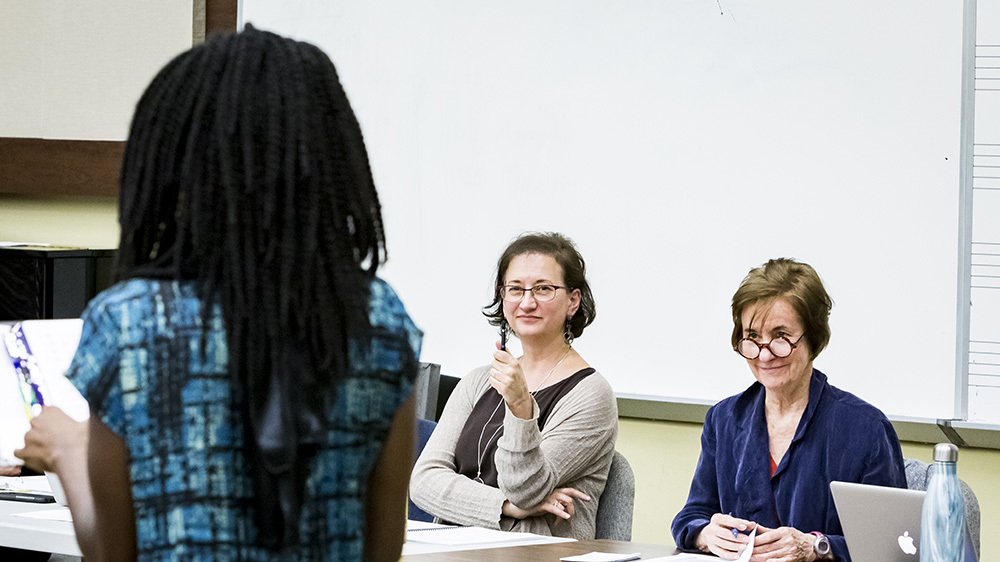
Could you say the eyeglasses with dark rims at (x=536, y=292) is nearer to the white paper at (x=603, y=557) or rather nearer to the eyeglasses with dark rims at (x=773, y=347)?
the eyeglasses with dark rims at (x=773, y=347)

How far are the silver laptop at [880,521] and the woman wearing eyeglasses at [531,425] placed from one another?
0.80 meters

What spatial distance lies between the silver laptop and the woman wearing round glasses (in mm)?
→ 317

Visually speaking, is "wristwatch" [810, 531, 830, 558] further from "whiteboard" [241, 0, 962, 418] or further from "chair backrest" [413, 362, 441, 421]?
"chair backrest" [413, 362, 441, 421]

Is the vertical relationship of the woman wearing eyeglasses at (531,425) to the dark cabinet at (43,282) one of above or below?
below

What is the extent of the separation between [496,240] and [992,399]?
1588 mm

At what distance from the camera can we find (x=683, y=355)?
3.51 metres

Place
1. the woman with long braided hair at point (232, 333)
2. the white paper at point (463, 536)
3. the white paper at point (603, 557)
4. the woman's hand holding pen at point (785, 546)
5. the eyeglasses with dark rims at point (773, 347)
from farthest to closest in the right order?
the eyeglasses with dark rims at point (773, 347), the white paper at point (463, 536), the woman's hand holding pen at point (785, 546), the white paper at point (603, 557), the woman with long braided hair at point (232, 333)

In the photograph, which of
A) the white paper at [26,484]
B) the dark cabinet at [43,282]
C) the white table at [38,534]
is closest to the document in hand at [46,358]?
the white table at [38,534]

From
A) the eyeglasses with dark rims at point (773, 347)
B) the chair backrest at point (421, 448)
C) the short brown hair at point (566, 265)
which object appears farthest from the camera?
the short brown hair at point (566, 265)

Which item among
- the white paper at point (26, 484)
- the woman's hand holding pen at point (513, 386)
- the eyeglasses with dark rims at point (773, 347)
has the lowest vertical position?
the white paper at point (26, 484)

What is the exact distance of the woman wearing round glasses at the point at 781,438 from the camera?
2.42 m

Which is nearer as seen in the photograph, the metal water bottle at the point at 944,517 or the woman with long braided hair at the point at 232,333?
the woman with long braided hair at the point at 232,333

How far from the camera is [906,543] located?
76.4 inches

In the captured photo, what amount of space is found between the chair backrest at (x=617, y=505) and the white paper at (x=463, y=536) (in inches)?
11.0
